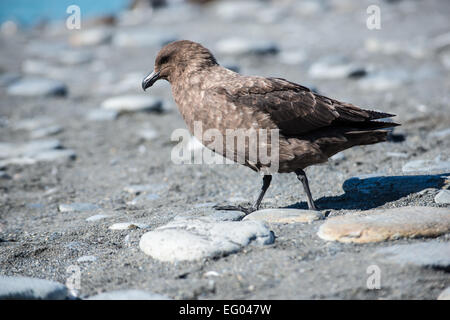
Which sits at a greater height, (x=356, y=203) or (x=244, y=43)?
(x=244, y=43)

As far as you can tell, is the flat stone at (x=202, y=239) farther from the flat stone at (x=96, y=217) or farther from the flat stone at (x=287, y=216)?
the flat stone at (x=96, y=217)

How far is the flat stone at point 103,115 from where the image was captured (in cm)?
862

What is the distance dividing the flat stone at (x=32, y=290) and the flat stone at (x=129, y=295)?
0.19 meters

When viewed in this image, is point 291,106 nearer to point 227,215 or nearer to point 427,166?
point 227,215

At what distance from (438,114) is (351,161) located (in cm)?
205

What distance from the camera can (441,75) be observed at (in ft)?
32.0

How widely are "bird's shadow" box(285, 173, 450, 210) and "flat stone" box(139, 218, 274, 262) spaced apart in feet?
3.51

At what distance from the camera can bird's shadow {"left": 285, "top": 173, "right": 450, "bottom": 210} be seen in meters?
4.60

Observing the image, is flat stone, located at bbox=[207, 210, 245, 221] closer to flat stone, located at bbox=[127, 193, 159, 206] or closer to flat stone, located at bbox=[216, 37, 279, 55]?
flat stone, located at bbox=[127, 193, 159, 206]

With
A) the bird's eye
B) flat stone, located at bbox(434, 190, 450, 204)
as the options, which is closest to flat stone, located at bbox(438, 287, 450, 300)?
flat stone, located at bbox(434, 190, 450, 204)

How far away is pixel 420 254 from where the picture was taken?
3.26 m

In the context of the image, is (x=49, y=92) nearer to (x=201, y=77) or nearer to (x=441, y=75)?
(x=201, y=77)
